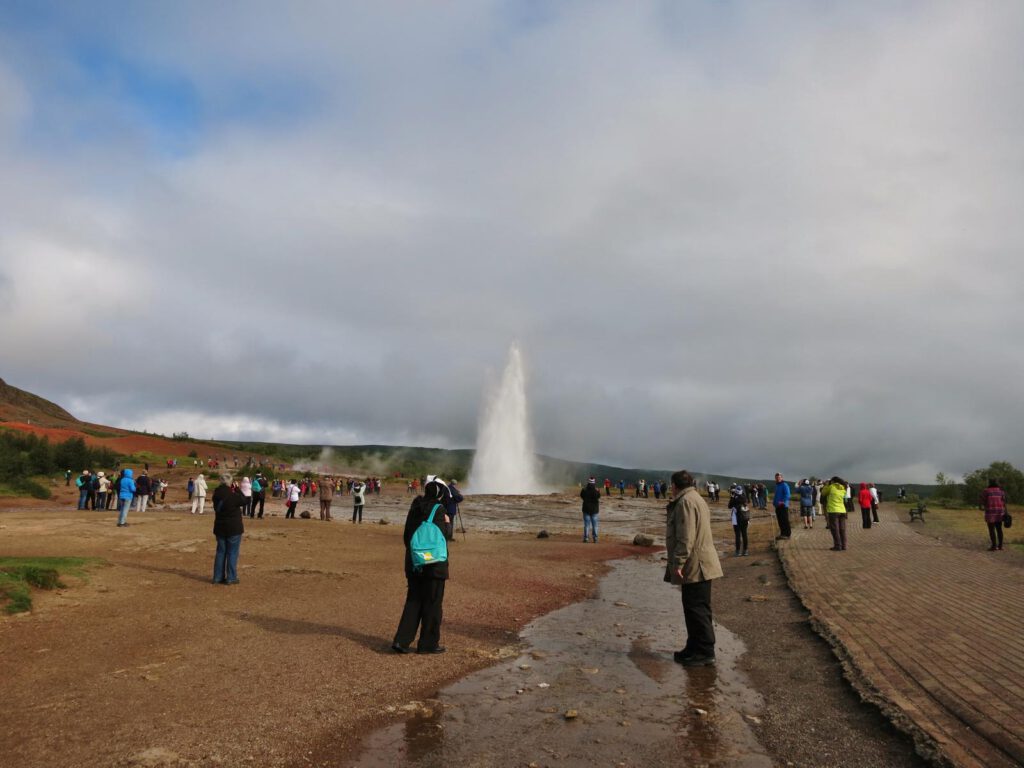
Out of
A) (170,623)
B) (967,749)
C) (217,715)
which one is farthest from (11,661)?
(967,749)

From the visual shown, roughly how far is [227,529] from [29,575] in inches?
111

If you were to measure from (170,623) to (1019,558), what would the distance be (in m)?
17.8

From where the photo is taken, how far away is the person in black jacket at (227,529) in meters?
11.8

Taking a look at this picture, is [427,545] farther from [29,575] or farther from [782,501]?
[782,501]

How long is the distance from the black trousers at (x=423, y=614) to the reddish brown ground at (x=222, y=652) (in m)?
0.22

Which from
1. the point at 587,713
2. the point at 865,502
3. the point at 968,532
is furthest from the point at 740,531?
the point at 587,713

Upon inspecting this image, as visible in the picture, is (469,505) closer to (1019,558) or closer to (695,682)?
(1019,558)

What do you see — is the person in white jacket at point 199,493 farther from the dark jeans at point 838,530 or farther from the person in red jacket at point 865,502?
the person in red jacket at point 865,502

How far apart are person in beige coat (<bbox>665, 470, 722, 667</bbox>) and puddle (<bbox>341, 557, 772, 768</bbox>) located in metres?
0.23

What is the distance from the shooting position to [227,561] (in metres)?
12.2

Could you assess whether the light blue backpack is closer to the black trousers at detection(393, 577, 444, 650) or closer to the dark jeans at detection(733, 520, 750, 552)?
the black trousers at detection(393, 577, 444, 650)

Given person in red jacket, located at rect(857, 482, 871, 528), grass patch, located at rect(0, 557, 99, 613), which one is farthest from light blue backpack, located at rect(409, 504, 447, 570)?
person in red jacket, located at rect(857, 482, 871, 528)

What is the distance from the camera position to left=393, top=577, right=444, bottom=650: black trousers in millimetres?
7836

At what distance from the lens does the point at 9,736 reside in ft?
16.7
